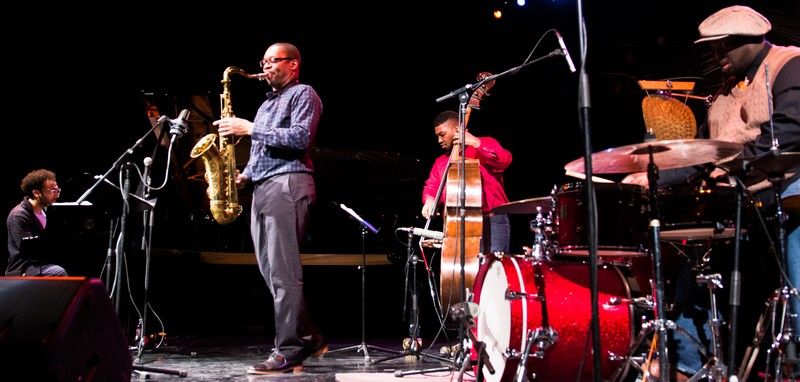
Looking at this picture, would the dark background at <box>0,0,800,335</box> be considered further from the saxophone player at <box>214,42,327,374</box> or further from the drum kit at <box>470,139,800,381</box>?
the drum kit at <box>470,139,800,381</box>

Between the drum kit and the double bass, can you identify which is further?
the double bass

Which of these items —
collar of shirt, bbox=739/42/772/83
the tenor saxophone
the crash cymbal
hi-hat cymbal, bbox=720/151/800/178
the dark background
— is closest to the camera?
hi-hat cymbal, bbox=720/151/800/178

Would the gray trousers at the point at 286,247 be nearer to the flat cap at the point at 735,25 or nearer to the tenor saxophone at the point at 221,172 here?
the tenor saxophone at the point at 221,172

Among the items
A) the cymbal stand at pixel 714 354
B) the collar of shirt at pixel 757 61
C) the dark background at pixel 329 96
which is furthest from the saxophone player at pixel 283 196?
the collar of shirt at pixel 757 61

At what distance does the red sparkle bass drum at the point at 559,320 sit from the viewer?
131 inches

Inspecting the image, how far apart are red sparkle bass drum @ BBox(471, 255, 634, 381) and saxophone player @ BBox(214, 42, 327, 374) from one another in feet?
4.35

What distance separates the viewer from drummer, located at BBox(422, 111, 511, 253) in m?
Answer: 5.18

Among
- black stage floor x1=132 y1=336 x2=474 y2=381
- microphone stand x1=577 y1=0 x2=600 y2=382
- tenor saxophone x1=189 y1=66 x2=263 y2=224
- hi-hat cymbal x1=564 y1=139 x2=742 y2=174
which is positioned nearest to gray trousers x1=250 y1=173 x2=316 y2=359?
black stage floor x1=132 y1=336 x2=474 y2=381

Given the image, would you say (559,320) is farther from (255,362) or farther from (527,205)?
(255,362)

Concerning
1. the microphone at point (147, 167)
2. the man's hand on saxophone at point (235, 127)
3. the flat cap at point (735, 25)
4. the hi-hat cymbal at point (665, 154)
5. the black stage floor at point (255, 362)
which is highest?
the flat cap at point (735, 25)

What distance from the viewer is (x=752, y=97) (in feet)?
10.9

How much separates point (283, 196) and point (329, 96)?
461 cm

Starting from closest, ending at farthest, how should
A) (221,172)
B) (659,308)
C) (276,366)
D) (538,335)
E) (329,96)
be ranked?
(659,308) < (538,335) < (276,366) < (221,172) < (329,96)

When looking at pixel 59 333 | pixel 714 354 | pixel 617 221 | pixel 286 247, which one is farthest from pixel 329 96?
pixel 59 333
